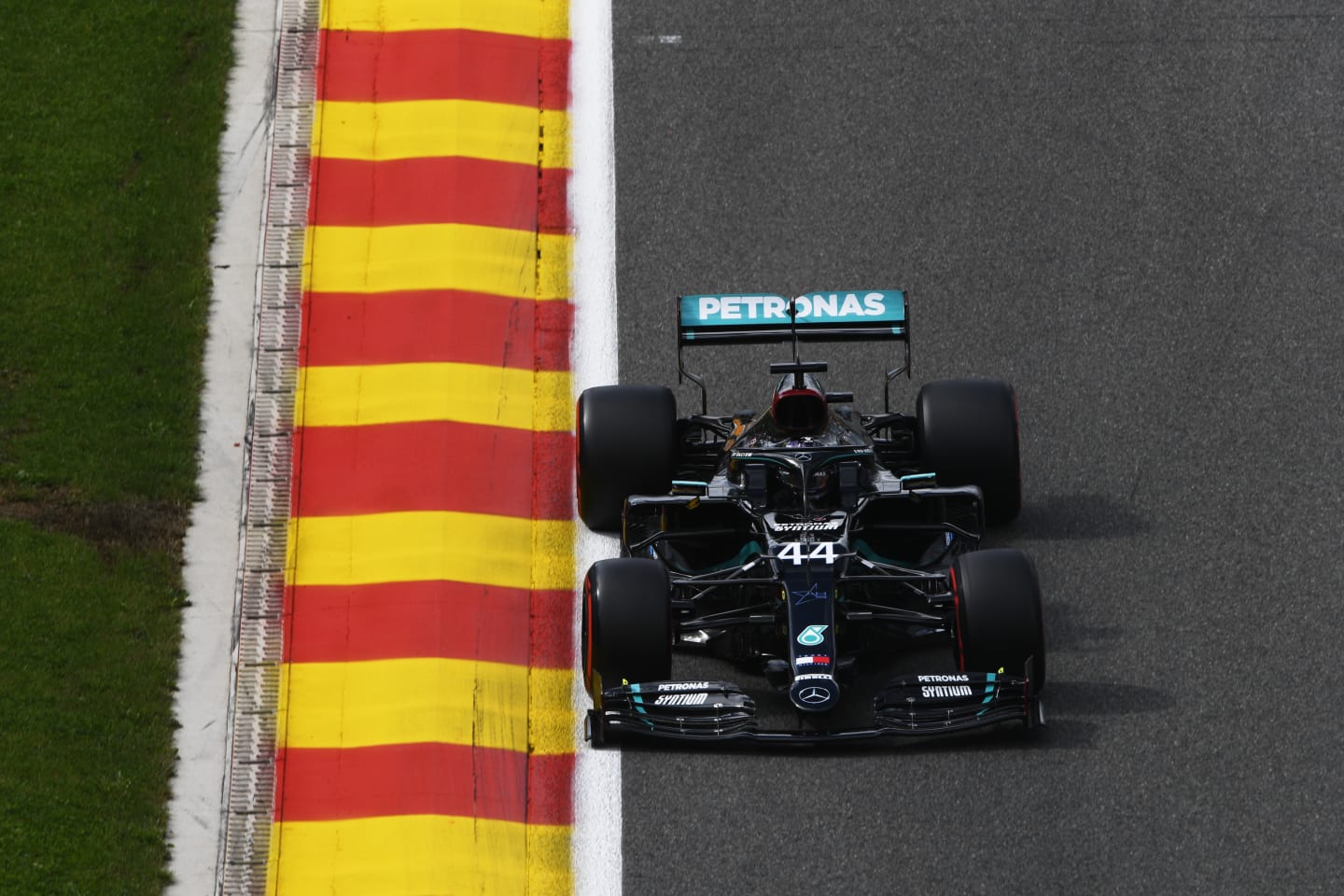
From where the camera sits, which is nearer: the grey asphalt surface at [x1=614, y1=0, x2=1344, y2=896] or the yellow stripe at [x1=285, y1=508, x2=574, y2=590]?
the grey asphalt surface at [x1=614, y1=0, x2=1344, y2=896]

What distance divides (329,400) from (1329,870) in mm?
6765

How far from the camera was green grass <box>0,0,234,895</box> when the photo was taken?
13.9m

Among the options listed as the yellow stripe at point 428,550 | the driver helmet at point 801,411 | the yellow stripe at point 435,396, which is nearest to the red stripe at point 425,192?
the yellow stripe at point 435,396

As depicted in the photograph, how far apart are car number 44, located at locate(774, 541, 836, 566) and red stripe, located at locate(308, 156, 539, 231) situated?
424 centimetres

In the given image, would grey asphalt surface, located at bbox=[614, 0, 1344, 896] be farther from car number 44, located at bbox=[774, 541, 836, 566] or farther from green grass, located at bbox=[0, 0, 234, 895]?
green grass, located at bbox=[0, 0, 234, 895]

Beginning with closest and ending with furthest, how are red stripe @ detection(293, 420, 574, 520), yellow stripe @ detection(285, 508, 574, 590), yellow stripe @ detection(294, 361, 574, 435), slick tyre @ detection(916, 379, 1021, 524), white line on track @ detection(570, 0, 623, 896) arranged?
white line on track @ detection(570, 0, 623, 896), slick tyre @ detection(916, 379, 1021, 524), yellow stripe @ detection(285, 508, 574, 590), red stripe @ detection(293, 420, 574, 520), yellow stripe @ detection(294, 361, 574, 435)

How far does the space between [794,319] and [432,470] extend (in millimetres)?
2540

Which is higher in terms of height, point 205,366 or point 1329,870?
point 205,366

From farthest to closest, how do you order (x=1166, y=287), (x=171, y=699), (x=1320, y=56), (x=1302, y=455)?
(x=1320, y=56)
(x=1166, y=287)
(x=1302, y=455)
(x=171, y=699)

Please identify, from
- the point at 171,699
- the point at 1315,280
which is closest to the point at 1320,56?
the point at 1315,280

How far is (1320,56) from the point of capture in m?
17.9

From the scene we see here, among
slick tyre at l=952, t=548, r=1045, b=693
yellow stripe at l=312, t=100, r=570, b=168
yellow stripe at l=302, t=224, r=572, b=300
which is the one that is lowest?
slick tyre at l=952, t=548, r=1045, b=693

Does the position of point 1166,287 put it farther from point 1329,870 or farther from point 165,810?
point 165,810

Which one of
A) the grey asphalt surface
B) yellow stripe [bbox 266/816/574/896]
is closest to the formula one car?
the grey asphalt surface
